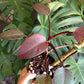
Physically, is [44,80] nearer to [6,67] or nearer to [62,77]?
[62,77]

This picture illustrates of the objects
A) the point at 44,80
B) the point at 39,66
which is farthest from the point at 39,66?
the point at 44,80

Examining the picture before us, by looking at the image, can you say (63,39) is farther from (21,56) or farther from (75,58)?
(21,56)

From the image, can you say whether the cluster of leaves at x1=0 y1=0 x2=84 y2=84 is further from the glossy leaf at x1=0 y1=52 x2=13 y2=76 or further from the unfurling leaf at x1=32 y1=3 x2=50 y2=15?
the unfurling leaf at x1=32 y1=3 x2=50 y2=15

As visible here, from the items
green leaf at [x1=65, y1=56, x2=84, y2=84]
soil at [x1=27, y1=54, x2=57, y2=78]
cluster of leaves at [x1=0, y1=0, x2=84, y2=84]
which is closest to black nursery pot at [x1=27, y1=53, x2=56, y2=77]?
soil at [x1=27, y1=54, x2=57, y2=78]

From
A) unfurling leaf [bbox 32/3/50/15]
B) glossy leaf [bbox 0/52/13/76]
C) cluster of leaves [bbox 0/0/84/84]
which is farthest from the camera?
glossy leaf [bbox 0/52/13/76]

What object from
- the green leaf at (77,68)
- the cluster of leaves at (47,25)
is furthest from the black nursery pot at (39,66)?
the green leaf at (77,68)

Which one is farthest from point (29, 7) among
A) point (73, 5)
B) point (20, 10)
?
point (73, 5)

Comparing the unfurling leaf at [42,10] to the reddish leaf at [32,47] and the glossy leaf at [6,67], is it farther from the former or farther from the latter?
the glossy leaf at [6,67]
